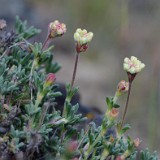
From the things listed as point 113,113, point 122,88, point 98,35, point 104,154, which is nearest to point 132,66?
Answer: point 122,88

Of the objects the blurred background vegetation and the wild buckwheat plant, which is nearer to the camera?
the wild buckwheat plant

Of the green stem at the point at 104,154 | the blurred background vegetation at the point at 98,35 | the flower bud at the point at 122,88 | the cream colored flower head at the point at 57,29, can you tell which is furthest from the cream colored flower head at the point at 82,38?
the blurred background vegetation at the point at 98,35

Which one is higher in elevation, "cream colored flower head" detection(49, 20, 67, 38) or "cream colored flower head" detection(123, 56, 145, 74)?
"cream colored flower head" detection(49, 20, 67, 38)

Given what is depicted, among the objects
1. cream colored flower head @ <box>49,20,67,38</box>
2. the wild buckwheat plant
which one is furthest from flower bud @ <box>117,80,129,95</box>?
cream colored flower head @ <box>49,20,67,38</box>

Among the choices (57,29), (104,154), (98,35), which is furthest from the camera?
(98,35)

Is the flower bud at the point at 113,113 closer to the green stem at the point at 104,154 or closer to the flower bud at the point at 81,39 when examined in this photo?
the green stem at the point at 104,154

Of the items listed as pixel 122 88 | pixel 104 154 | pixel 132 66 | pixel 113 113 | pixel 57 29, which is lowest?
pixel 104 154

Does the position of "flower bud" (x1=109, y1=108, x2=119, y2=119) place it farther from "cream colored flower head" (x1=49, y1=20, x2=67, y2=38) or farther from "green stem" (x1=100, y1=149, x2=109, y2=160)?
"cream colored flower head" (x1=49, y1=20, x2=67, y2=38)

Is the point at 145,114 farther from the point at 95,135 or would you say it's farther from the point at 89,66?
the point at 95,135

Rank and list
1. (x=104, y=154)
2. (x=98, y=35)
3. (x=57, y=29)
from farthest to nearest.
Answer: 1. (x=98, y=35)
2. (x=57, y=29)
3. (x=104, y=154)

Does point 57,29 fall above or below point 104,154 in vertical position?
above

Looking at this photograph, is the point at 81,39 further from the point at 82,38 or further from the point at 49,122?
the point at 49,122

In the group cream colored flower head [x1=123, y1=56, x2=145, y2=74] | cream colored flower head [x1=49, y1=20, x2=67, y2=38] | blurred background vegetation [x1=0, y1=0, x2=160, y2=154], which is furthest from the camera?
blurred background vegetation [x1=0, y1=0, x2=160, y2=154]
